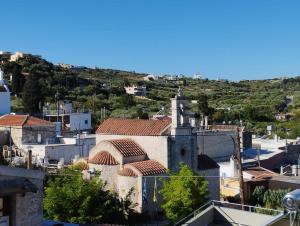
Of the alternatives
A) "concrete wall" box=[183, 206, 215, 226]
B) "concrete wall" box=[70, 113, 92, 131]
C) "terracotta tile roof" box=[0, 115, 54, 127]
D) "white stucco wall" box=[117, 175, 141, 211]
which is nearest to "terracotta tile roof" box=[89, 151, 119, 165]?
"white stucco wall" box=[117, 175, 141, 211]

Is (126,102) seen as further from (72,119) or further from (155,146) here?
(155,146)

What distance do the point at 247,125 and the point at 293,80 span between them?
307 ft

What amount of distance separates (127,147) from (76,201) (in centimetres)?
814

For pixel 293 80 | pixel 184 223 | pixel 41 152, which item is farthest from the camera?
pixel 293 80

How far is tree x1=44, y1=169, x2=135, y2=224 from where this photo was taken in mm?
22250

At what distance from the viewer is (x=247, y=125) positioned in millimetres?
70750

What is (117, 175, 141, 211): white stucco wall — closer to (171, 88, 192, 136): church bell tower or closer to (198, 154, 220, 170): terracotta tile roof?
(171, 88, 192, 136): church bell tower

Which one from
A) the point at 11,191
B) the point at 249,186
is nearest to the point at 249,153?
the point at 249,186

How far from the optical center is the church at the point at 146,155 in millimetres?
28281

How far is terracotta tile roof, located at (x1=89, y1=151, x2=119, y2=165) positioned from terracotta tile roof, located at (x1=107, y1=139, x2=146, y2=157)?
0.67 metres

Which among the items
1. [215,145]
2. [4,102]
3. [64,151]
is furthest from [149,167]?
[4,102]

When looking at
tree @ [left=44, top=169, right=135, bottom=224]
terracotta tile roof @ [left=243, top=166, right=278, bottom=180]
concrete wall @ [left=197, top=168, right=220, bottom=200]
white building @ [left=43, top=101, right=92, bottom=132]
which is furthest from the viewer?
white building @ [left=43, top=101, right=92, bottom=132]

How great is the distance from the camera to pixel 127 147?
30203mm

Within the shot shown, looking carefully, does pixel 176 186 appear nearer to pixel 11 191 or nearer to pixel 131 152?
pixel 131 152
